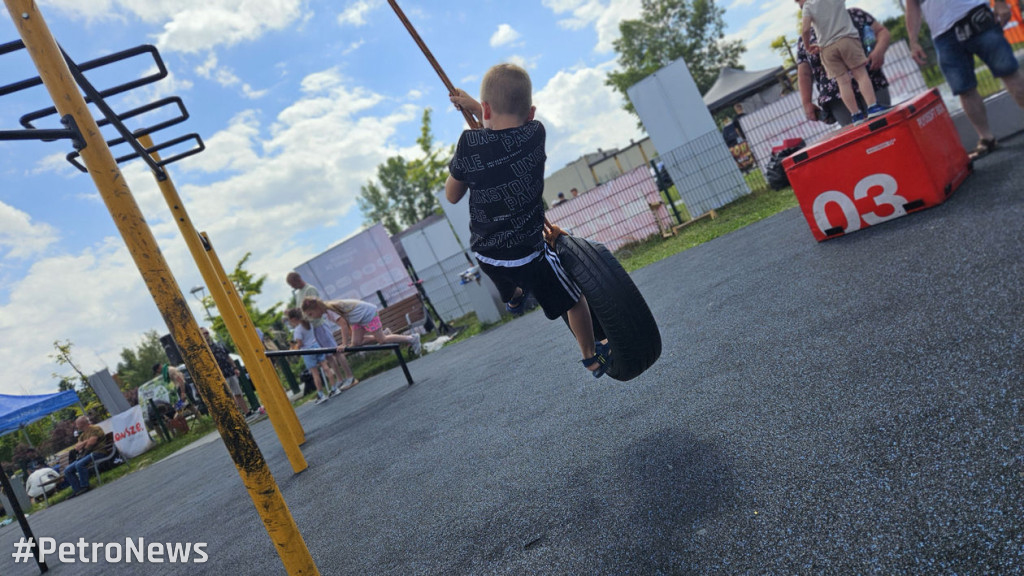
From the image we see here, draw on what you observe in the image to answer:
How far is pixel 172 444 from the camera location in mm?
13836

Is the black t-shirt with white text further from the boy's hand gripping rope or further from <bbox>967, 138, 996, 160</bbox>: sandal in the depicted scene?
<bbox>967, 138, 996, 160</bbox>: sandal

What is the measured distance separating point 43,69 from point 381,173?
6828 cm

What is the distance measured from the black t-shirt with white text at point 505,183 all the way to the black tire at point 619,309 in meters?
0.33

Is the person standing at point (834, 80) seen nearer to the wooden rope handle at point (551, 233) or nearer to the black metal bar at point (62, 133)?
the wooden rope handle at point (551, 233)

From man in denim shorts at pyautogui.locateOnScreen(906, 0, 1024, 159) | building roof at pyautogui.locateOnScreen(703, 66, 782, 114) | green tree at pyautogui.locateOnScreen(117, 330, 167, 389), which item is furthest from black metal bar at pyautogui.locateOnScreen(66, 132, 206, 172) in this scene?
green tree at pyautogui.locateOnScreen(117, 330, 167, 389)

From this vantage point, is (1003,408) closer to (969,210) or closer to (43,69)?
(969,210)

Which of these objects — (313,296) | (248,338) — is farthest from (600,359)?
(313,296)

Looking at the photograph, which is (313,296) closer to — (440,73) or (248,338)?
(248,338)

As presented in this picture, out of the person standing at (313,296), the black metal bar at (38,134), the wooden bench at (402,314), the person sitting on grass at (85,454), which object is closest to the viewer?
the black metal bar at (38,134)

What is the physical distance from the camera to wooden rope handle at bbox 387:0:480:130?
9.40 feet

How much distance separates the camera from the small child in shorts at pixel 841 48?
477 cm

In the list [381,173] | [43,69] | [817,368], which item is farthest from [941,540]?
[381,173]

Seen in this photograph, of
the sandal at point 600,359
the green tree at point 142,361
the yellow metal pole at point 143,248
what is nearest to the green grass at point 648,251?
the sandal at point 600,359

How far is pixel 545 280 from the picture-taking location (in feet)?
9.43
